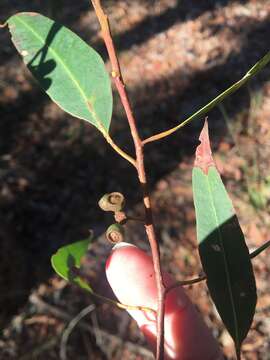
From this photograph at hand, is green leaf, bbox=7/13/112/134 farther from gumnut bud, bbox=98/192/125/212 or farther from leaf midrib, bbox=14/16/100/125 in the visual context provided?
gumnut bud, bbox=98/192/125/212

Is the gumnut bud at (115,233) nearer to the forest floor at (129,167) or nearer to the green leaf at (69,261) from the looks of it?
the green leaf at (69,261)

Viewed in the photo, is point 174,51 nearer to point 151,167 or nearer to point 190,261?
point 151,167

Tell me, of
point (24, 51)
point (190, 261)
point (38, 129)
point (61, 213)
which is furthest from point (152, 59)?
point (24, 51)

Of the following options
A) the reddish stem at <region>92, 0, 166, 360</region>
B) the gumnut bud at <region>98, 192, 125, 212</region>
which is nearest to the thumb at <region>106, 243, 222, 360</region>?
the reddish stem at <region>92, 0, 166, 360</region>

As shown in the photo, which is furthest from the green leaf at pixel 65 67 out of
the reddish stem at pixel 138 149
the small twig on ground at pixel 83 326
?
the small twig on ground at pixel 83 326

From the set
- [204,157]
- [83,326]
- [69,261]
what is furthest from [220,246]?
[83,326]

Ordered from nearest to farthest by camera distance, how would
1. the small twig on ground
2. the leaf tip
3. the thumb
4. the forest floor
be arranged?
1. the leaf tip
2. the thumb
3. the small twig on ground
4. the forest floor
